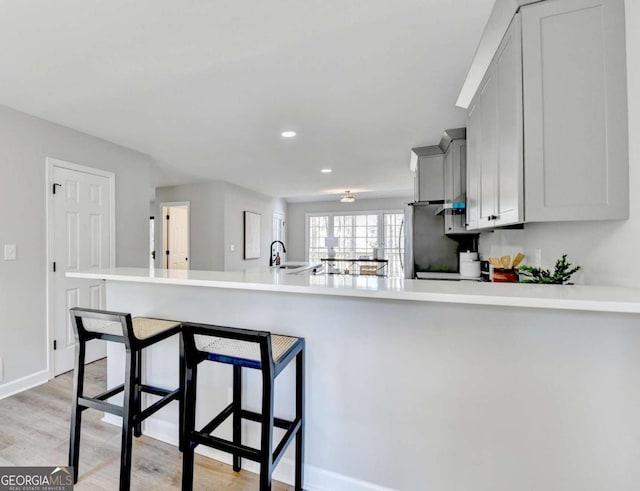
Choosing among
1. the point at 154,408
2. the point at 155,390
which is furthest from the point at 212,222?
the point at 154,408

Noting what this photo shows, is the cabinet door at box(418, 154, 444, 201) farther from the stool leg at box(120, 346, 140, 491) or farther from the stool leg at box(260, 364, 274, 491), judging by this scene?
the stool leg at box(120, 346, 140, 491)

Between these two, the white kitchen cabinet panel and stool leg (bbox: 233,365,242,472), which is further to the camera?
the white kitchen cabinet panel

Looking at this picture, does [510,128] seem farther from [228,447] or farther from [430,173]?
[430,173]

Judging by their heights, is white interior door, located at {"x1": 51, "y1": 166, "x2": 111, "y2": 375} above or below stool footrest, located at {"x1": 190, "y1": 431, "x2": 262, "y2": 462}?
above

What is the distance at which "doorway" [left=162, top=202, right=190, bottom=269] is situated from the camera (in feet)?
20.3

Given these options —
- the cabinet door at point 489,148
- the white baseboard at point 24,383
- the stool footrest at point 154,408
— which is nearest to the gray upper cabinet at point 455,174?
the cabinet door at point 489,148

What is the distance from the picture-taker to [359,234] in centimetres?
804

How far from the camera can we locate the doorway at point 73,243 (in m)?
2.77

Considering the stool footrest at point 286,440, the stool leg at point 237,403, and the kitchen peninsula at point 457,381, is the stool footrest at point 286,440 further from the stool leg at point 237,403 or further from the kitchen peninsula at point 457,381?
the stool leg at point 237,403

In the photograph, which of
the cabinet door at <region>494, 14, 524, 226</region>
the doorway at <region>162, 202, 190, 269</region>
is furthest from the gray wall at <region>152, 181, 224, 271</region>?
the cabinet door at <region>494, 14, 524, 226</region>

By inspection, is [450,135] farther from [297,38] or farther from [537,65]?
[297,38]

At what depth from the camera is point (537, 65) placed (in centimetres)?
134

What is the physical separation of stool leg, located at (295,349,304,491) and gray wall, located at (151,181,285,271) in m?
4.35

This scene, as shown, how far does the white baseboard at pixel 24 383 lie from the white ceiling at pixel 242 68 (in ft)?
7.54
